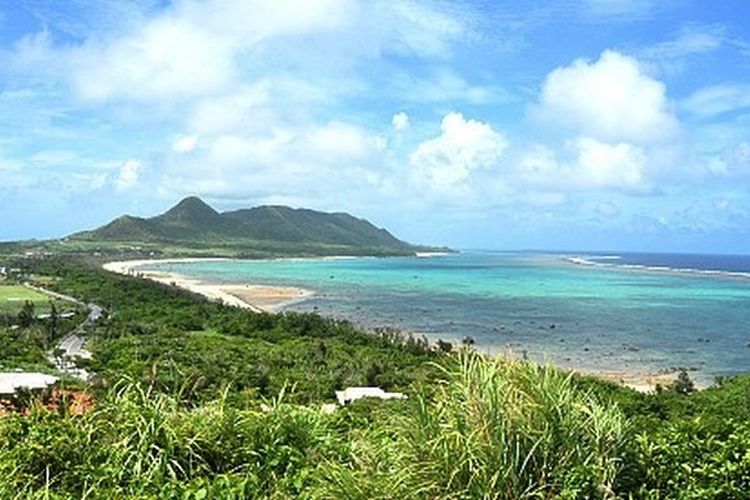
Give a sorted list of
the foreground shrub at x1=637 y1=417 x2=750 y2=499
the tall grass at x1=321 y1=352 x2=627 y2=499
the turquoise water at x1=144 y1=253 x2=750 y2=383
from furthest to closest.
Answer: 1. the turquoise water at x1=144 y1=253 x2=750 y2=383
2. the foreground shrub at x1=637 y1=417 x2=750 y2=499
3. the tall grass at x1=321 y1=352 x2=627 y2=499

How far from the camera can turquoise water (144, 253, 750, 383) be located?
41969mm

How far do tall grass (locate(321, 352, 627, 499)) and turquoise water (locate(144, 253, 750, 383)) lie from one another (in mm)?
19881

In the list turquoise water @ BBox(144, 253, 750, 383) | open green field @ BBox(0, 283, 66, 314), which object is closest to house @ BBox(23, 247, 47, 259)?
turquoise water @ BBox(144, 253, 750, 383)

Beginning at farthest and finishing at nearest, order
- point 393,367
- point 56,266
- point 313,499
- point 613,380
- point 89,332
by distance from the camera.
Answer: point 56,266 → point 89,332 → point 393,367 → point 613,380 → point 313,499

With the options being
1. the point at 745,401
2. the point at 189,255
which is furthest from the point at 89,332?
the point at 189,255

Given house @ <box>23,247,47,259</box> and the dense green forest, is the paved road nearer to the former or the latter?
the dense green forest

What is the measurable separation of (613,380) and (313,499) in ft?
101

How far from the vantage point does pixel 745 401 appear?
23.1 meters

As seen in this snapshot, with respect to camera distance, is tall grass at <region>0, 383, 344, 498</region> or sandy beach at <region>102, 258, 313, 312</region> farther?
sandy beach at <region>102, 258, 313, 312</region>

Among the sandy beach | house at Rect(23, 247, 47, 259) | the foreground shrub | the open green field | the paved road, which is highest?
the foreground shrub

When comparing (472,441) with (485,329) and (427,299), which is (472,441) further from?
(427,299)

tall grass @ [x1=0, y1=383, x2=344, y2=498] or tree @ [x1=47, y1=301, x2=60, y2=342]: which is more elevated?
tall grass @ [x1=0, y1=383, x2=344, y2=498]

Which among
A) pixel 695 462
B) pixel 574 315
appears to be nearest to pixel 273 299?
pixel 574 315

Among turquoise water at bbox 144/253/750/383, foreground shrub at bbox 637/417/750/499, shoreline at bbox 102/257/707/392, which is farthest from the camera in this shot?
turquoise water at bbox 144/253/750/383
